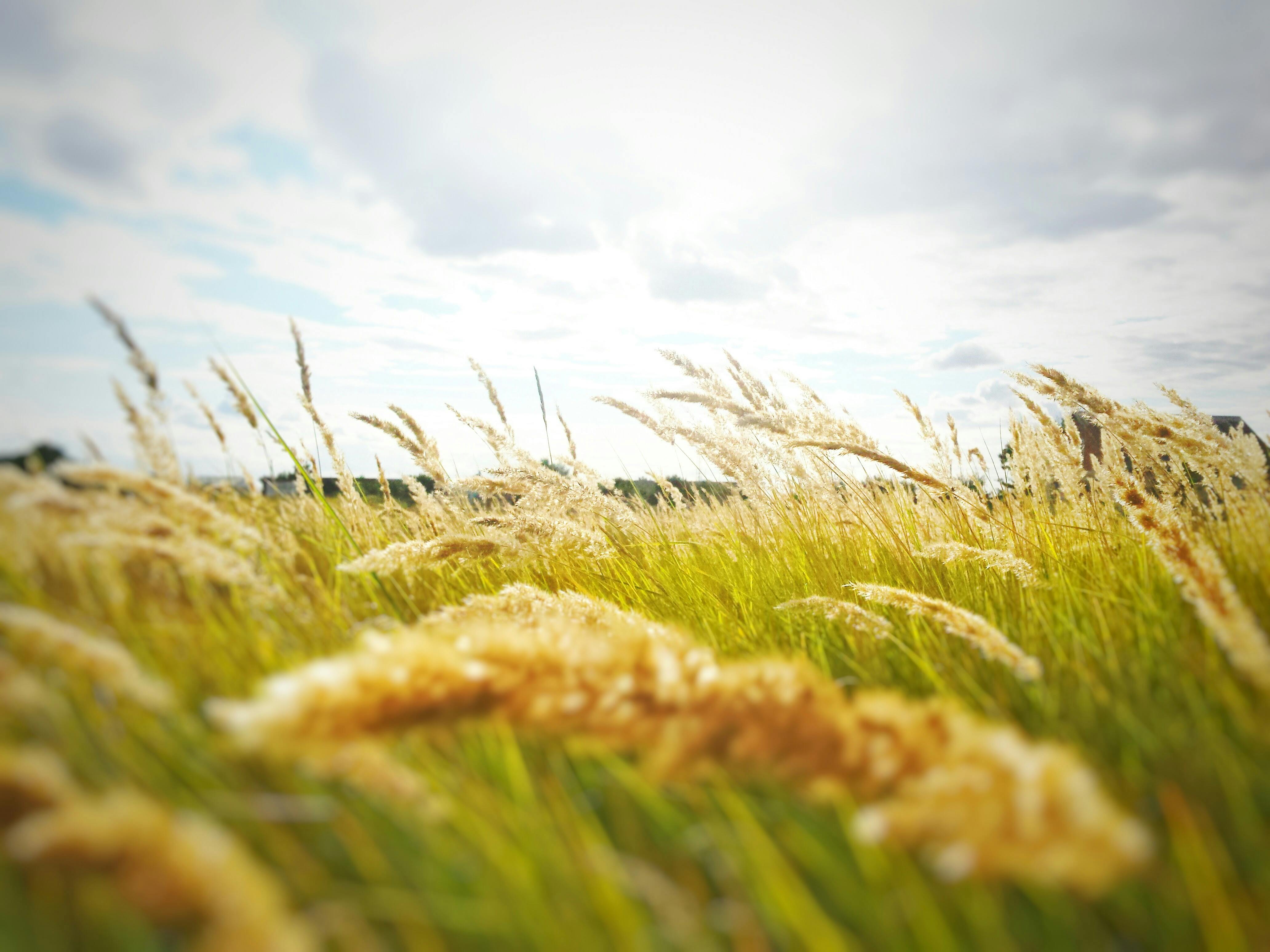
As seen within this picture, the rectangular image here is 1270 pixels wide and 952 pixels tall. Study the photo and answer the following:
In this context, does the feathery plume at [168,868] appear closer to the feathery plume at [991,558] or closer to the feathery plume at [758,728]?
the feathery plume at [758,728]

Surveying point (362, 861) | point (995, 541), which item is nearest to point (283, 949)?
point (362, 861)

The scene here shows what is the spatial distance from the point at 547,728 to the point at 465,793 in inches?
4.5

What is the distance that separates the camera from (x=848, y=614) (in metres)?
1.31

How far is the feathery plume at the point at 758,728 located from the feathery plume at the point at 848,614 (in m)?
0.42

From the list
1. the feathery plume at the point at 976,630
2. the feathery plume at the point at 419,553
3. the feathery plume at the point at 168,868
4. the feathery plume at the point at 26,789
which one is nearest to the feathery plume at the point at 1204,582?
the feathery plume at the point at 976,630

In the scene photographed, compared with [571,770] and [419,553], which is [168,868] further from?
[419,553]

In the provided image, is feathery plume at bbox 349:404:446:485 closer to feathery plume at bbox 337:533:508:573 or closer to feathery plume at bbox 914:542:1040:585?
feathery plume at bbox 337:533:508:573

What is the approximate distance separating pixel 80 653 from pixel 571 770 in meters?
0.51

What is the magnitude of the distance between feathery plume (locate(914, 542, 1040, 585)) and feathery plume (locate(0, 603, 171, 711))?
146cm

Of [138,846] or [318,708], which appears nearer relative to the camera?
[138,846]

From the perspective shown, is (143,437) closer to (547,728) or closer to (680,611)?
(547,728)

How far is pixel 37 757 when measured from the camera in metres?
0.51

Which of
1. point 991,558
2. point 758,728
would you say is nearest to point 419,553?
point 758,728

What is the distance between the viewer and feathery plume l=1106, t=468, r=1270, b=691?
740 millimetres
